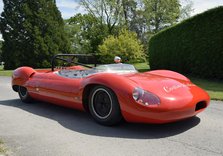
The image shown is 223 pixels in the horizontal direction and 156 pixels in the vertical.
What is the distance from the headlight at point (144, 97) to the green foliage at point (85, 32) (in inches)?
1821

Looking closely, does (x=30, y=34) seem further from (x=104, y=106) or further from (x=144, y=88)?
(x=144, y=88)

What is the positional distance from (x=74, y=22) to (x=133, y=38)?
34.3 m

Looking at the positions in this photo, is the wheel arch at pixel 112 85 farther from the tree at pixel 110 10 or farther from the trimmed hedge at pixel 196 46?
the tree at pixel 110 10

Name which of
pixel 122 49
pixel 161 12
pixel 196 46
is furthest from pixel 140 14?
pixel 196 46

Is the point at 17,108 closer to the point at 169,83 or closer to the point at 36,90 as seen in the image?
the point at 36,90

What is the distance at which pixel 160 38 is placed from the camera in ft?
54.9

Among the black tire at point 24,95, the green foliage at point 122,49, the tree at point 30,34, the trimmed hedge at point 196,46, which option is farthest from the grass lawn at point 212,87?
the tree at point 30,34

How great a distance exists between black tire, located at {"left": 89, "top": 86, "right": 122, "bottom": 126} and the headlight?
363 mm

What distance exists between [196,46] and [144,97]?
9.61 m

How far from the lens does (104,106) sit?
4.50 metres

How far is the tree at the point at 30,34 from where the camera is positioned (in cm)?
3094

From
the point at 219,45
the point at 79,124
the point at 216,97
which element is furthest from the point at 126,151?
the point at 219,45

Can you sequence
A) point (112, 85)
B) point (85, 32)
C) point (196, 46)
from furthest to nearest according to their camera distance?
point (85, 32) < point (196, 46) < point (112, 85)

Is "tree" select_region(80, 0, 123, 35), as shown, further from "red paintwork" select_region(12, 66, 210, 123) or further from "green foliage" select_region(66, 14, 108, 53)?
"red paintwork" select_region(12, 66, 210, 123)
